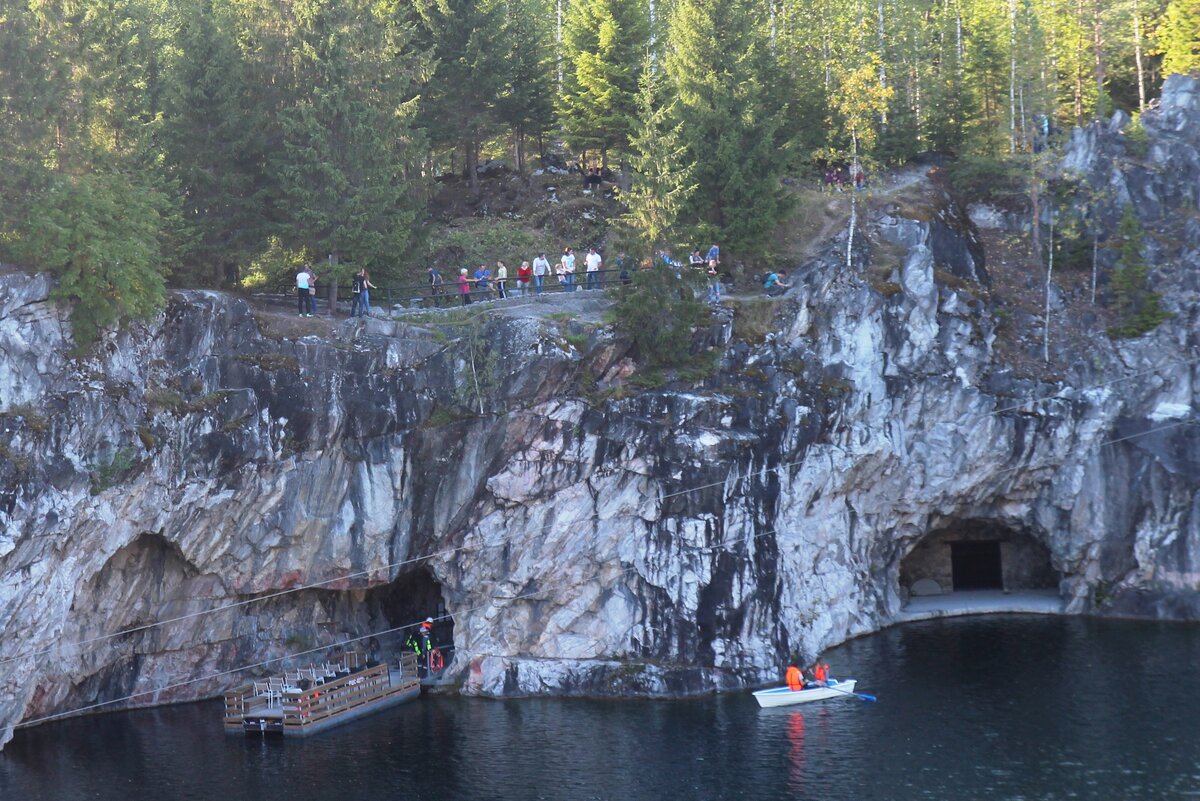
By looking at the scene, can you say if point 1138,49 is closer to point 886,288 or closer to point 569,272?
point 886,288

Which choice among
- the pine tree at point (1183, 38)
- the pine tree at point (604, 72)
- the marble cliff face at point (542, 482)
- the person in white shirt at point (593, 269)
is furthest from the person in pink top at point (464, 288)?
the pine tree at point (1183, 38)

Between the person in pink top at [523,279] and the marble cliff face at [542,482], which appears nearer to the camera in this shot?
the marble cliff face at [542,482]

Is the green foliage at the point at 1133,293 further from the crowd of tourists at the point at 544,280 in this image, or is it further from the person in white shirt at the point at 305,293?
the person in white shirt at the point at 305,293

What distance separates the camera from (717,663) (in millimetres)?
39219

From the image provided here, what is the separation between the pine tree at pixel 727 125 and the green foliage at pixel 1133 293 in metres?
14.0

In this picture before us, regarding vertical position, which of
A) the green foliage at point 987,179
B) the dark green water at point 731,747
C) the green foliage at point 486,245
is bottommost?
the dark green water at point 731,747

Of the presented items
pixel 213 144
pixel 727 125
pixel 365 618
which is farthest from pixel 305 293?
pixel 727 125

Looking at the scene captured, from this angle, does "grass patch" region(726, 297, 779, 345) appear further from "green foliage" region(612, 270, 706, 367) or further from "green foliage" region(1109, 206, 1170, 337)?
"green foliage" region(1109, 206, 1170, 337)

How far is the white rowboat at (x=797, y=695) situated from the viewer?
37.2m

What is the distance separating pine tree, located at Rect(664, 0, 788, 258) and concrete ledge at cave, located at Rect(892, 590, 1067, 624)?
15367 millimetres

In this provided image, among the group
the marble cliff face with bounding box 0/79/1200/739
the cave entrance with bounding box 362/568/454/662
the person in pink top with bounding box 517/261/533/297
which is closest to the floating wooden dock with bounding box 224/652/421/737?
the marble cliff face with bounding box 0/79/1200/739

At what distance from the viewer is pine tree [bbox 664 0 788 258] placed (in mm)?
46469

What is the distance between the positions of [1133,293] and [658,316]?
809 inches

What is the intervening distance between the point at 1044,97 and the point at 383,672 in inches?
1510
